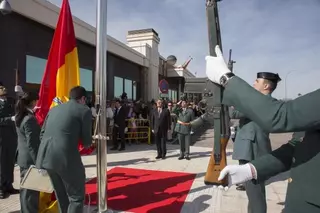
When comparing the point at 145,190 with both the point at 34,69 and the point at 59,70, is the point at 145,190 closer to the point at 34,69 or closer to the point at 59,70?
the point at 59,70

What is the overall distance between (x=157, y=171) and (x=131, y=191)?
1.61 meters

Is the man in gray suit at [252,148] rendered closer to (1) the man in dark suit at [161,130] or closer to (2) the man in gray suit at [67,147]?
(2) the man in gray suit at [67,147]

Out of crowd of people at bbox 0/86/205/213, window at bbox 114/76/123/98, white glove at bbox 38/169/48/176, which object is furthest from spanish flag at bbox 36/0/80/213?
window at bbox 114/76/123/98

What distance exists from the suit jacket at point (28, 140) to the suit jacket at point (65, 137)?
1.82ft

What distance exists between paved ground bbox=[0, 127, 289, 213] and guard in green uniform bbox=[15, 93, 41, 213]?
2.54 ft

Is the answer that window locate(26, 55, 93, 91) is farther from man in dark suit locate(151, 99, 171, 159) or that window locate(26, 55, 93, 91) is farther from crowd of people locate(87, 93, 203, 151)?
man in dark suit locate(151, 99, 171, 159)

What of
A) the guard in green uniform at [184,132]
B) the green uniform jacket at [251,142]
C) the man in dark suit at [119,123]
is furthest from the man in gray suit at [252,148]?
the man in dark suit at [119,123]

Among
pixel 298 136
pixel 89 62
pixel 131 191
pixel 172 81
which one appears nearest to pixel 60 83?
pixel 131 191

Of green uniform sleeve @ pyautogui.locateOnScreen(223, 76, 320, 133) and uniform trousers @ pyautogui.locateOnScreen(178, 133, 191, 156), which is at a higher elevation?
green uniform sleeve @ pyautogui.locateOnScreen(223, 76, 320, 133)

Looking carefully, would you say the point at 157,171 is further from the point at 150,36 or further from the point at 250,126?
the point at 150,36

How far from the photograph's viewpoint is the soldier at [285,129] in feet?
3.77

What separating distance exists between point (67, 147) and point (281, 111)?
2.24 m

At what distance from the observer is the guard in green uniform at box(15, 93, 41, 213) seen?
3174 millimetres

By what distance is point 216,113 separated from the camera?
6.92 ft
